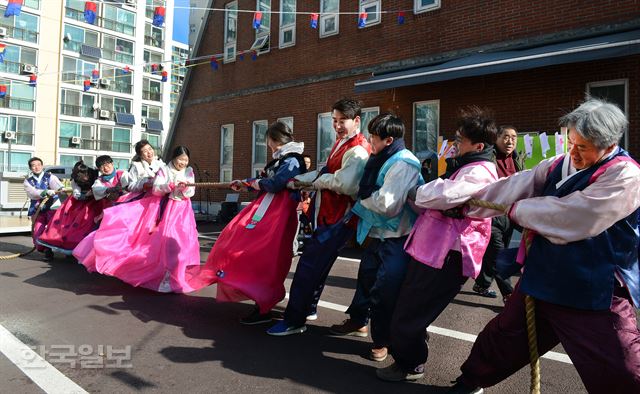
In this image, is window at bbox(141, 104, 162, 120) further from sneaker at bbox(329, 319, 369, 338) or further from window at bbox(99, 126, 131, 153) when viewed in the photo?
sneaker at bbox(329, 319, 369, 338)

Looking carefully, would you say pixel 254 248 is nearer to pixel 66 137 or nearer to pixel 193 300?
pixel 193 300

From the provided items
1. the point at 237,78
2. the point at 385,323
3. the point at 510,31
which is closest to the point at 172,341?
the point at 385,323

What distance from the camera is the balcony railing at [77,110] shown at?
4181cm

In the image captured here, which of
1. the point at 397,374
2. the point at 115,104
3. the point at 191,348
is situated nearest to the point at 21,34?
the point at 115,104

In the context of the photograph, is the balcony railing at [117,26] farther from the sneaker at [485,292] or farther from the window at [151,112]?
the sneaker at [485,292]

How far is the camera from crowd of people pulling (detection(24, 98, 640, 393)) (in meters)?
2.24

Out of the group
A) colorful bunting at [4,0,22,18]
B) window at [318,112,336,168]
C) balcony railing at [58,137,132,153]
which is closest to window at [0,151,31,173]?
balcony railing at [58,137,132,153]

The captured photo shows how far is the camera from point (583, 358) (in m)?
2.28

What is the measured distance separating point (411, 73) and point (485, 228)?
7906mm

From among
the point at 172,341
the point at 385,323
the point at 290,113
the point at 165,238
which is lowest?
the point at 172,341

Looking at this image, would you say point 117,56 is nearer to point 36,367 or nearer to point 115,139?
point 115,139

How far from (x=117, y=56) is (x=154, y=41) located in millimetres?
5967

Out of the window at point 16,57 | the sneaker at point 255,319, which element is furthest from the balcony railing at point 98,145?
the sneaker at point 255,319

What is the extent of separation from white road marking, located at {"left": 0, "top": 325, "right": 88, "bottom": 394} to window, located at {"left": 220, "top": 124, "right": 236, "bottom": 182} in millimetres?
12830
